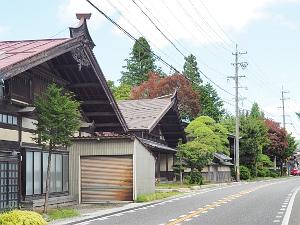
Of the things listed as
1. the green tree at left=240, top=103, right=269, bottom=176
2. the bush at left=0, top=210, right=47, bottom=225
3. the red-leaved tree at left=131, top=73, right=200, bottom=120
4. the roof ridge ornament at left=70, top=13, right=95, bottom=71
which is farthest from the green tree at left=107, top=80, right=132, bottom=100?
the bush at left=0, top=210, right=47, bottom=225

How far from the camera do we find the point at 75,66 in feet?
77.6

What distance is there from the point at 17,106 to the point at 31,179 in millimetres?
3098

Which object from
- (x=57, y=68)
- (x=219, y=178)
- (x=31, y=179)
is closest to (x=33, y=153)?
(x=31, y=179)

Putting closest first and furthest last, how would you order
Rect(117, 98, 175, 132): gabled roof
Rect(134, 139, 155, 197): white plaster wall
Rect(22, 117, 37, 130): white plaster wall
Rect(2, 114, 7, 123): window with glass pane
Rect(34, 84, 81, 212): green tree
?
Rect(2, 114, 7, 123): window with glass pane
Rect(34, 84, 81, 212): green tree
Rect(22, 117, 37, 130): white plaster wall
Rect(134, 139, 155, 197): white plaster wall
Rect(117, 98, 175, 132): gabled roof

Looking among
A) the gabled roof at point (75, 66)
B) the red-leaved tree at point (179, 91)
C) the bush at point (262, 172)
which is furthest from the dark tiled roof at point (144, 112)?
the bush at point (262, 172)

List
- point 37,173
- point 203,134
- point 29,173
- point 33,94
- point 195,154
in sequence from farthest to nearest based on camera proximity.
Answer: point 203,134 → point 195,154 → point 37,173 → point 33,94 → point 29,173

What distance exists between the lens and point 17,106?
19938 mm

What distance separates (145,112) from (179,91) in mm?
25445

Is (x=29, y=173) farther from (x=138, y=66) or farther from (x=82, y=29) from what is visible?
(x=138, y=66)

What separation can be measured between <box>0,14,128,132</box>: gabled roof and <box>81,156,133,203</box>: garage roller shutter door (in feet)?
9.55

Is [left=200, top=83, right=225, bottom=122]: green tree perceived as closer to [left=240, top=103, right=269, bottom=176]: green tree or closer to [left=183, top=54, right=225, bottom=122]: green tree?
[left=183, top=54, right=225, bottom=122]: green tree

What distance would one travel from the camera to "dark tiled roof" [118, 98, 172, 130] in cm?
4034

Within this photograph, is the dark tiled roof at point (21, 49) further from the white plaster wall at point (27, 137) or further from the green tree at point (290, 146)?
the green tree at point (290, 146)

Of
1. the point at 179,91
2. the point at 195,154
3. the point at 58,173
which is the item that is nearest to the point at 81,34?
the point at 58,173
